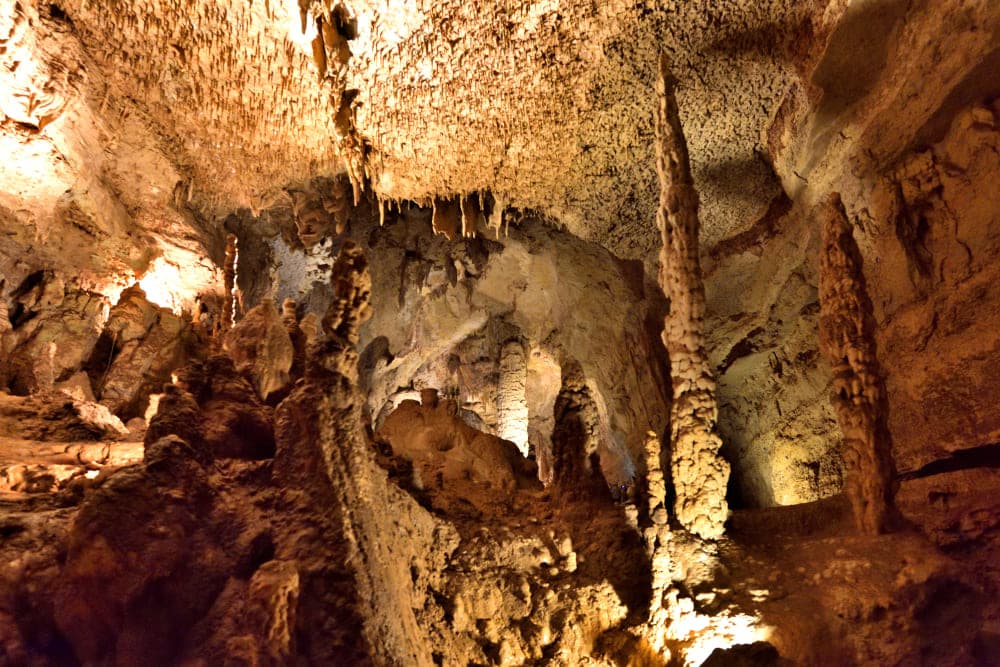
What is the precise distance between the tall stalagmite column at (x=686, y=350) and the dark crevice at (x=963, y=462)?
180 centimetres

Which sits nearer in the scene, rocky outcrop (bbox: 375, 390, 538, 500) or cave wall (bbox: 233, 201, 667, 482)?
rocky outcrop (bbox: 375, 390, 538, 500)

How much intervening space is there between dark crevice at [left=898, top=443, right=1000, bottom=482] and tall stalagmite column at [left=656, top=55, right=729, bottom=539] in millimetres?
1796

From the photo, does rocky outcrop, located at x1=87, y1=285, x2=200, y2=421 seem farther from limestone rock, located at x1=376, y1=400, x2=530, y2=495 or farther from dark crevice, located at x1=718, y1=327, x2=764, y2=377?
dark crevice, located at x1=718, y1=327, x2=764, y2=377

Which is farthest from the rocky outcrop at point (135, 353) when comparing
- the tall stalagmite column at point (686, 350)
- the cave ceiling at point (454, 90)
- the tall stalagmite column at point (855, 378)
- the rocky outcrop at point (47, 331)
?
the tall stalagmite column at point (855, 378)

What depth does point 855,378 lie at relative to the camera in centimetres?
604

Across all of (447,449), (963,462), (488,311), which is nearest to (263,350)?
(447,449)

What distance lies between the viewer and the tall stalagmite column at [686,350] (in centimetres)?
695

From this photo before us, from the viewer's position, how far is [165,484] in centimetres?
449

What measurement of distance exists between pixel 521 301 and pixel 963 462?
33.1 feet

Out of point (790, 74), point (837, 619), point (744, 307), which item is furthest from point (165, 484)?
point (744, 307)

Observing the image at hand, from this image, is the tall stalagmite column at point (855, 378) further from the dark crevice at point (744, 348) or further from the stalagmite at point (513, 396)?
the stalagmite at point (513, 396)

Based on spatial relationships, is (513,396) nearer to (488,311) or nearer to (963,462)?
(488,311)

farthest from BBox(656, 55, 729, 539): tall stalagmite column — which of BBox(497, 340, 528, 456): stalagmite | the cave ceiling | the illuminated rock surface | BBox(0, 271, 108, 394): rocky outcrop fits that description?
BBox(0, 271, 108, 394): rocky outcrop

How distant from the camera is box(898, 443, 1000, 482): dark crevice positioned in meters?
5.96
